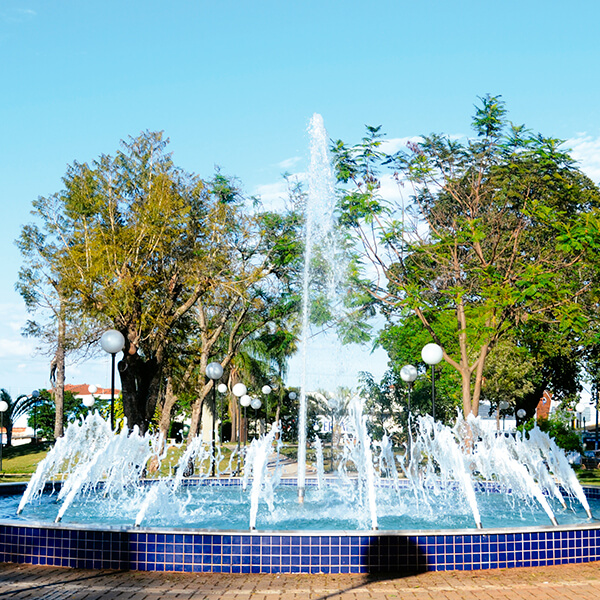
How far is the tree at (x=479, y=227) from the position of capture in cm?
1739

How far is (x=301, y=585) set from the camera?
6.32 metres

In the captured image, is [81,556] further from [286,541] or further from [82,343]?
[82,343]

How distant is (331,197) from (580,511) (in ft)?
29.8

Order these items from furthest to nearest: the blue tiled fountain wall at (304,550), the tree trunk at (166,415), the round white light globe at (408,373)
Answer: the tree trunk at (166,415), the round white light globe at (408,373), the blue tiled fountain wall at (304,550)

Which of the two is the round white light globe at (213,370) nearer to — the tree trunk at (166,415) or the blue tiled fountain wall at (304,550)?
the tree trunk at (166,415)

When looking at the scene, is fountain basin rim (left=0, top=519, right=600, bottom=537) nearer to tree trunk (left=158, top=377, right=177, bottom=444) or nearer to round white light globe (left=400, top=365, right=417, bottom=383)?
round white light globe (left=400, top=365, right=417, bottom=383)

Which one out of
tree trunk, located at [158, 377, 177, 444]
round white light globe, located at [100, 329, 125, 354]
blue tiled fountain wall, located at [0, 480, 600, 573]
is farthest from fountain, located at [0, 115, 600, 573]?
tree trunk, located at [158, 377, 177, 444]

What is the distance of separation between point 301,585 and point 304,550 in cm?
44

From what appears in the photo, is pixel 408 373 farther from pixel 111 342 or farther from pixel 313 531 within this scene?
pixel 313 531

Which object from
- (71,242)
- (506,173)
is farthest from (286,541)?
(71,242)

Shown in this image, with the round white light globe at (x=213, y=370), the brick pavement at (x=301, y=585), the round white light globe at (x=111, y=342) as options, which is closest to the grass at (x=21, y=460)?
the round white light globe at (x=213, y=370)

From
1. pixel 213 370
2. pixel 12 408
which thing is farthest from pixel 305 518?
pixel 12 408

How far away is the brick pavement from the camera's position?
5926 mm

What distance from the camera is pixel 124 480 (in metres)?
12.6
